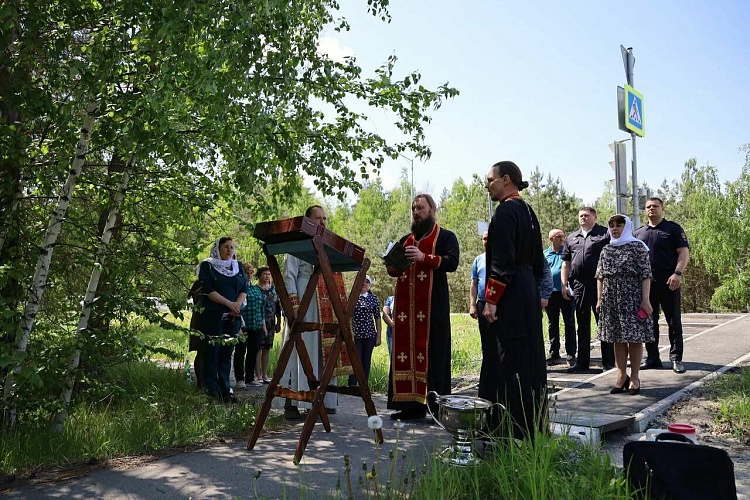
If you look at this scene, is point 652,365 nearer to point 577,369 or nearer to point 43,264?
point 577,369

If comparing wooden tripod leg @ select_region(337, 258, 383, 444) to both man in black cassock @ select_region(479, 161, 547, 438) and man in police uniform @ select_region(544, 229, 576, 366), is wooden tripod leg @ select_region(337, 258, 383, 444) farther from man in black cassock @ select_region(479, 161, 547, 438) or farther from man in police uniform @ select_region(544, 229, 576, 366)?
man in police uniform @ select_region(544, 229, 576, 366)

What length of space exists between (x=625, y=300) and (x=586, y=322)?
2096mm

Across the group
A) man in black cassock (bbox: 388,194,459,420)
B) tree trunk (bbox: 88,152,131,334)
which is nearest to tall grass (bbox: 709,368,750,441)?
man in black cassock (bbox: 388,194,459,420)

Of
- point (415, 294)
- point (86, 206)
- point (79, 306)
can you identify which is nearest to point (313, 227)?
point (415, 294)

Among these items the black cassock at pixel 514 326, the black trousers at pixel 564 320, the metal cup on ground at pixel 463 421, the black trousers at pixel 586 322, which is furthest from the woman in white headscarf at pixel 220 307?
the black trousers at pixel 564 320

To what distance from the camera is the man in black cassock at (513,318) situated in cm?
470

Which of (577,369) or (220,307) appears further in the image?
(577,369)

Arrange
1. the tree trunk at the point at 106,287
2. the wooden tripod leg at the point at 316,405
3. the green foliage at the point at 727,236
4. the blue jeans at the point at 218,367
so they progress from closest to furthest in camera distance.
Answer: the wooden tripod leg at the point at 316,405
the tree trunk at the point at 106,287
the blue jeans at the point at 218,367
the green foliage at the point at 727,236

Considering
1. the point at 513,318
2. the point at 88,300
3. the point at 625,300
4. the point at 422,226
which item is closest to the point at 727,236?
the point at 625,300

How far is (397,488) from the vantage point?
349 cm

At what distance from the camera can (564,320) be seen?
9.81 meters

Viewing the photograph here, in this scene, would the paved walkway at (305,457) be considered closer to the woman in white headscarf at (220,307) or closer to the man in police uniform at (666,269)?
the man in police uniform at (666,269)

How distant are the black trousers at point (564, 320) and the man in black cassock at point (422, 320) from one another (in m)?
3.95

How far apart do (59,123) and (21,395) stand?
85.7 inches
